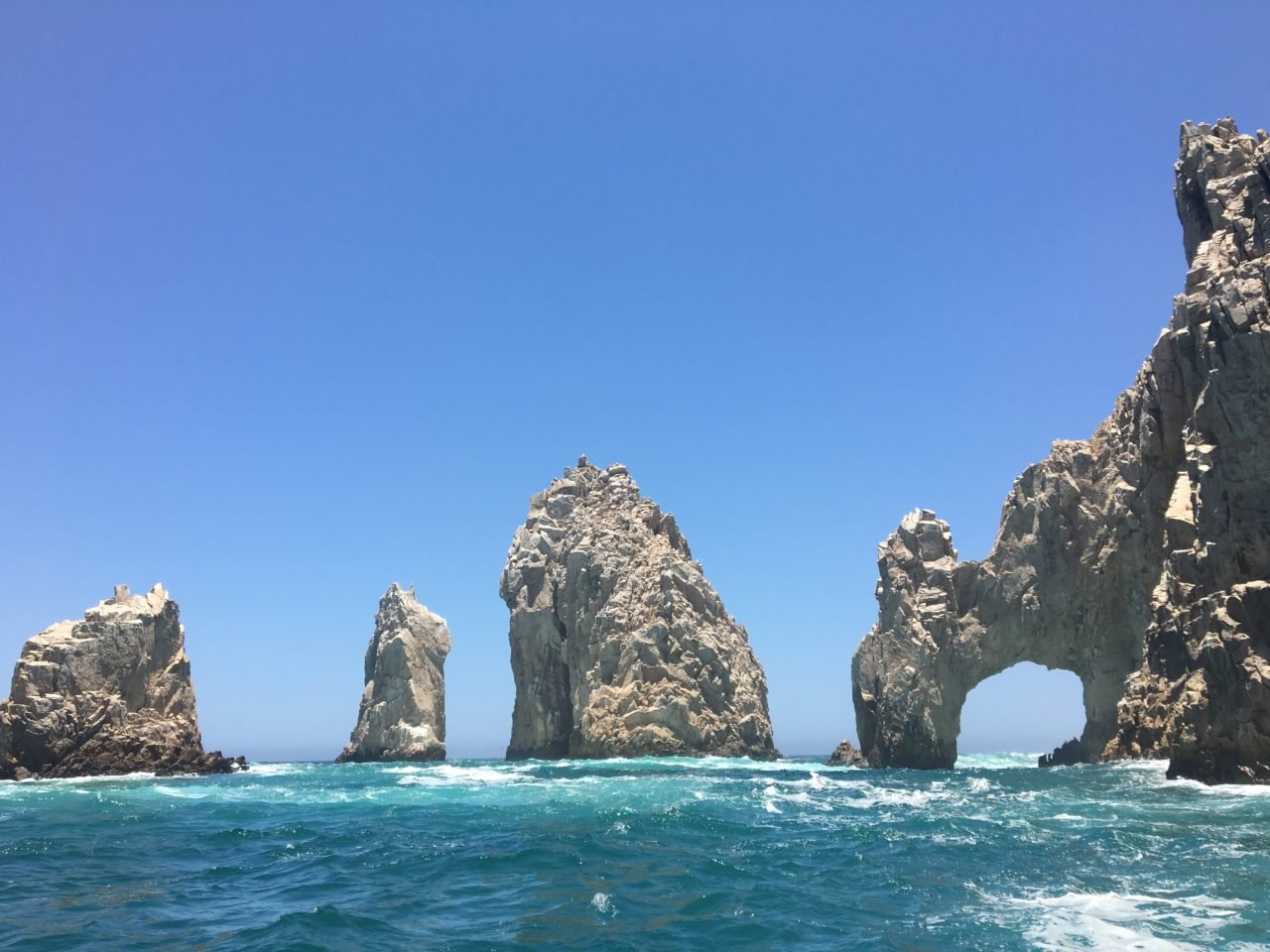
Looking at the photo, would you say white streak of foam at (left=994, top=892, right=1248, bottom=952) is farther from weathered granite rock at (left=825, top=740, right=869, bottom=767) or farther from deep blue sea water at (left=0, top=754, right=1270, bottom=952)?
weathered granite rock at (left=825, top=740, right=869, bottom=767)

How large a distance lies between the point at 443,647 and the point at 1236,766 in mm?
66710

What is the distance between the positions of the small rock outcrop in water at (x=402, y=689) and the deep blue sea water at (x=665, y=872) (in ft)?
153

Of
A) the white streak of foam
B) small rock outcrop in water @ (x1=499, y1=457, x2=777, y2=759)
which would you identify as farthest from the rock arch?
the white streak of foam

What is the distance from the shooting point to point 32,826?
29156 millimetres

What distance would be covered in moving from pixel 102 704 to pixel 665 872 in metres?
54.5

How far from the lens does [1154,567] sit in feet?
144

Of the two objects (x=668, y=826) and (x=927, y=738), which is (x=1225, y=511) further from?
(x=927, y=738)

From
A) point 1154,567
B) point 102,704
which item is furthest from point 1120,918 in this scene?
point 102,704

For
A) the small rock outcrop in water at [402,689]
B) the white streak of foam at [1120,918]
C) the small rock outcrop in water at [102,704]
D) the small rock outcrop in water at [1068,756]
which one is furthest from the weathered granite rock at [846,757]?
the white streak of foam at [1120,918]

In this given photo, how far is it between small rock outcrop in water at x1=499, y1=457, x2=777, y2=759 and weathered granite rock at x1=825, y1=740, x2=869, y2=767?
8.19 meters

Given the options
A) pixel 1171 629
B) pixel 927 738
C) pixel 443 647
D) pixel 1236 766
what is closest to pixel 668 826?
pixel 1236 766

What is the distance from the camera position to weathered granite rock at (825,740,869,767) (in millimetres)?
62356

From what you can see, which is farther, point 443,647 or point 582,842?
point 443,647

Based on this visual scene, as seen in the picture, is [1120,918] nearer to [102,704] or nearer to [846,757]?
[846,757]
